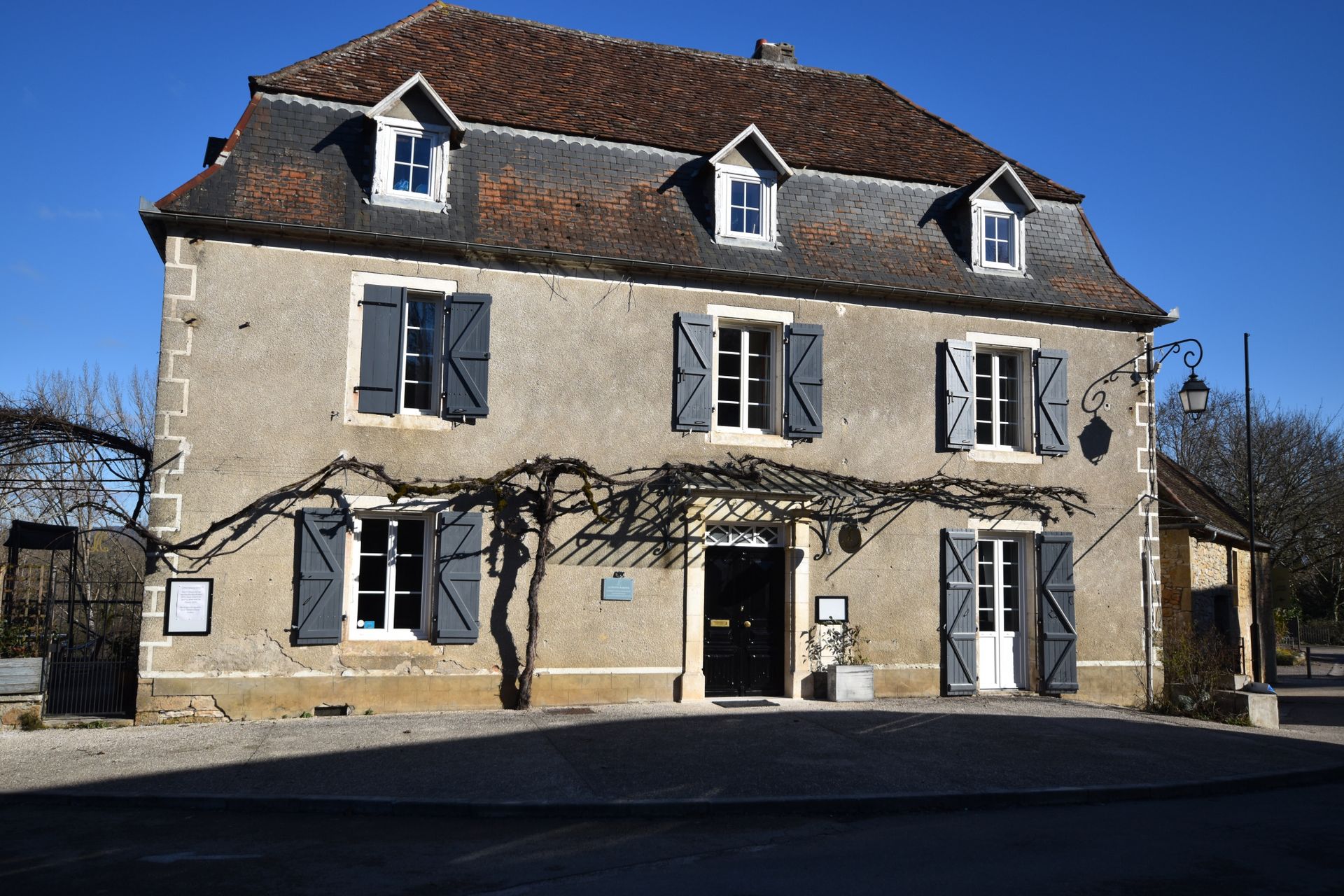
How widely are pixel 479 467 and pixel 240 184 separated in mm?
4352

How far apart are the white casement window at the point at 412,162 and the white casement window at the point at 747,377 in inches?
160

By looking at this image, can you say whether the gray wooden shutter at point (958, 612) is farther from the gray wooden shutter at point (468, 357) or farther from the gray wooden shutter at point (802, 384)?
the gray wooden shutter at point (468, 357)

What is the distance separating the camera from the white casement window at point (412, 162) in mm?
12484

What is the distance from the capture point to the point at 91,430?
1223 centimetres

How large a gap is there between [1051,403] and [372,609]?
31.8ft

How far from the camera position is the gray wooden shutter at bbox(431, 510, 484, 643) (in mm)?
11859

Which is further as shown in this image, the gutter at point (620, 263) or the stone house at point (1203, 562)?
the stone house at point (1203, 562)

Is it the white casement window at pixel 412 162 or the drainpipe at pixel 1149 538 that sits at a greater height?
the white casement window at pixel 412 162

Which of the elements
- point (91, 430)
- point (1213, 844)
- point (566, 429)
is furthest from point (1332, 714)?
point (91, 430)

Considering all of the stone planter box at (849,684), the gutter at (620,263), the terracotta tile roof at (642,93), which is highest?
the terracotta tile roof at (642,93)

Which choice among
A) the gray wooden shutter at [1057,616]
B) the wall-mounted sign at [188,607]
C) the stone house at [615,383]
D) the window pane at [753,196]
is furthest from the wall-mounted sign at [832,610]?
the wall-mounted sign at [188,607]

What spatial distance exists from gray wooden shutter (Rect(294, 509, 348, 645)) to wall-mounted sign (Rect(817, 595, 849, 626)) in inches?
235

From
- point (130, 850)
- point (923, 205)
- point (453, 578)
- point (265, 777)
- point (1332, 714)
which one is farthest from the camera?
point (1332, 714)

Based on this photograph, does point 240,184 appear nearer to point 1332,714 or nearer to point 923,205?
point 923,205
